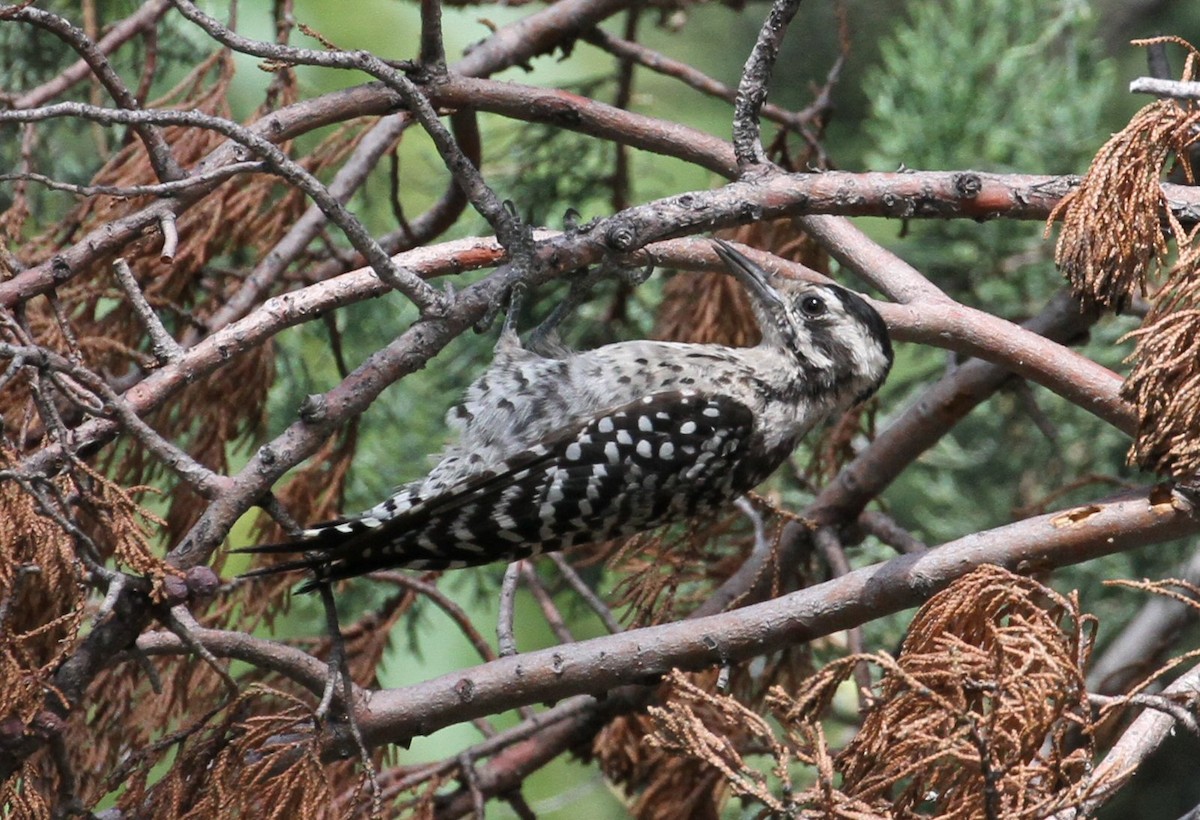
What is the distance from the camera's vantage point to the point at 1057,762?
2266 mm

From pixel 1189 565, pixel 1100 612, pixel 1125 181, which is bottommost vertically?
pixel 1100 612

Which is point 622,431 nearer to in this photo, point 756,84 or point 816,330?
point 816,330

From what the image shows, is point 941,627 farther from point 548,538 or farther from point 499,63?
point 499,63

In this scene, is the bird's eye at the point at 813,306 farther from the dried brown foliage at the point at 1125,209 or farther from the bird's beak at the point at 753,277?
the dried brown foliage at the point at 1125,209

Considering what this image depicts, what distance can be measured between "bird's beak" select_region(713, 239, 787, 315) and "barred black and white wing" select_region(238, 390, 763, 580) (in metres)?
0.34

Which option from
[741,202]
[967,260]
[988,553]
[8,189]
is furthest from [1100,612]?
[8,189]

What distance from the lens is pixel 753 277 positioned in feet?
11.9

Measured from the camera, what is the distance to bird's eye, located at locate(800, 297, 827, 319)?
3.62 metres

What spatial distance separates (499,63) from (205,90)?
901mm

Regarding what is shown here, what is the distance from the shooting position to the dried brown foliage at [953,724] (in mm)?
2225

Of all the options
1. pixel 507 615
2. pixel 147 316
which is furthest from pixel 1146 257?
pixel 147 316

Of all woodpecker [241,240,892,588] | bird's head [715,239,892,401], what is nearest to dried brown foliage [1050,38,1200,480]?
woodpecker [241,240,892,588]

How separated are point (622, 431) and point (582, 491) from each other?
206mm

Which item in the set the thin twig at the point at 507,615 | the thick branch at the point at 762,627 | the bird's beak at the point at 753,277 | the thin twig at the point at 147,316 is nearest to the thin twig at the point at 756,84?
the bird's beak at the point at 753,277
